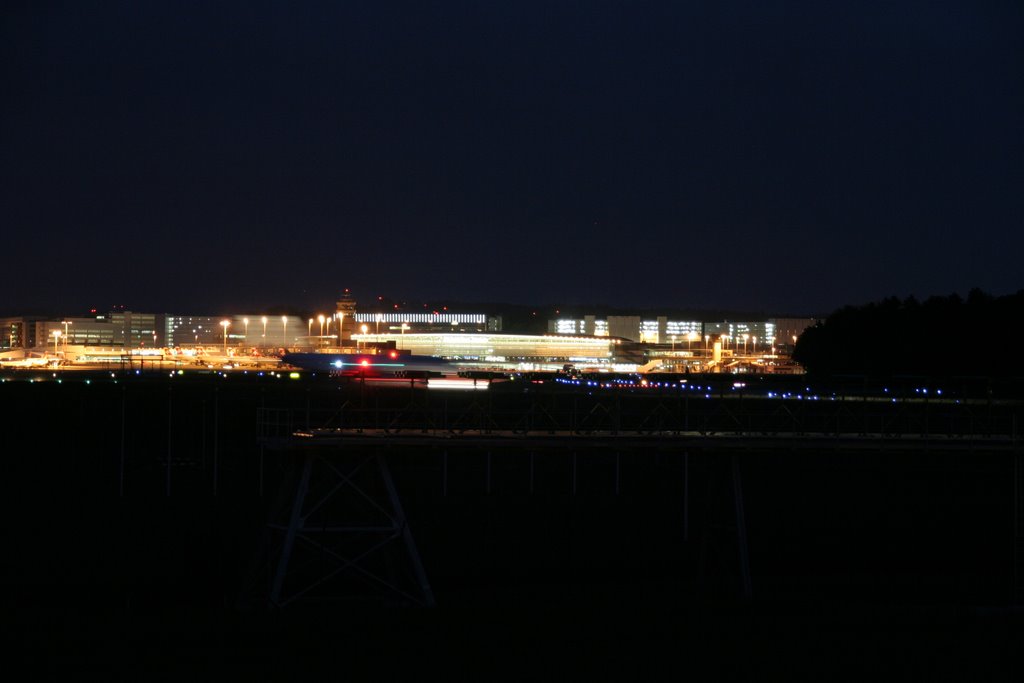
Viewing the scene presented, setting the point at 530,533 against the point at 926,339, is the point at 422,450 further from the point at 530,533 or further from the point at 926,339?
the point at 926,339

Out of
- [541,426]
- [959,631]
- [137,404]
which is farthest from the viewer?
[137,404]

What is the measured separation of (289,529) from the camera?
98.7 ft

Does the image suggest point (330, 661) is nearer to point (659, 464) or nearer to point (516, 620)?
point (516, 620)

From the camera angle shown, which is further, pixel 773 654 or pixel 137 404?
pixel 137 404

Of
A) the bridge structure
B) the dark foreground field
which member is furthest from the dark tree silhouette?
the bridge structure

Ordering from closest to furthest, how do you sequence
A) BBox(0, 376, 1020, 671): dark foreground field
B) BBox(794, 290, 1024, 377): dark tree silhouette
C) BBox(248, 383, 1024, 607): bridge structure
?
1. BBox(248, 383, 1024, 607): bridge structure
2. BBox(0, 376, 1020, 671): dark foreground field
3. BBox(794, 290, 1024, 377): dark tree silhouette

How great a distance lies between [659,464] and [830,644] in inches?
1190

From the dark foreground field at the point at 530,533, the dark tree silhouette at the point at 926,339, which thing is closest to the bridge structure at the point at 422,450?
the dark foreground field at the point at 530,533

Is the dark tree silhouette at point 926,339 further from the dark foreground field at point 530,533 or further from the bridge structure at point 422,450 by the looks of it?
the bridge structure at point 422,450

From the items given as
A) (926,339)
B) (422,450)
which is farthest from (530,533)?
(926,339)

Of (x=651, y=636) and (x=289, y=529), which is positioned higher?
(x=289, y=529)

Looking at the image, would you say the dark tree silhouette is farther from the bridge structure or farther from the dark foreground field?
the bridge structure

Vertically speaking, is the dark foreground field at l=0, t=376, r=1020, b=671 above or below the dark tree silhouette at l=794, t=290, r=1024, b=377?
below

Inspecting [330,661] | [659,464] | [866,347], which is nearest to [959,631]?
[330,661]
